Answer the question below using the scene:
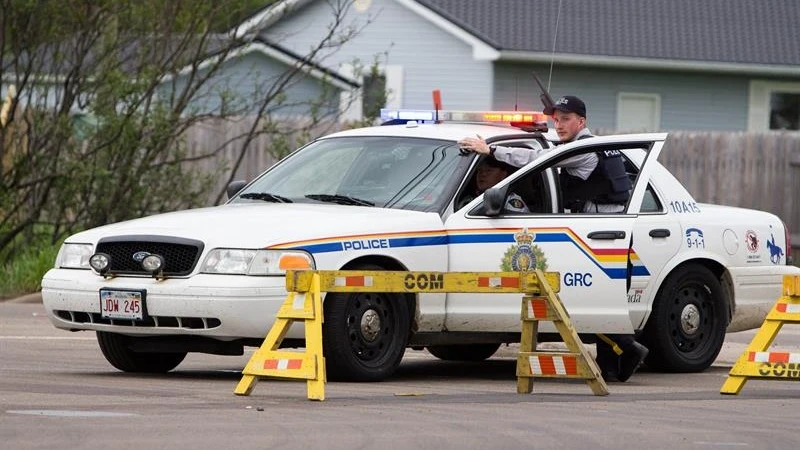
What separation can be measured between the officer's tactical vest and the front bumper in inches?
93.6

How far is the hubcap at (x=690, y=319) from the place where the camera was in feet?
39.8

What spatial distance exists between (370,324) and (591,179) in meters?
2.11

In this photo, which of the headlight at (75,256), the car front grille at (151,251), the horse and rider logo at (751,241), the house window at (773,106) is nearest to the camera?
the car front grille at (151,251)

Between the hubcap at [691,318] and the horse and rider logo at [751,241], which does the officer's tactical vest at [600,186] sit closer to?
the hubcap at [691,318]

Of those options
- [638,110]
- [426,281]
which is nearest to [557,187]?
[426,281]

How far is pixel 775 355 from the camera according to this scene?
10.4 metres

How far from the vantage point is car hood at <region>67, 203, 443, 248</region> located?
33.6ft

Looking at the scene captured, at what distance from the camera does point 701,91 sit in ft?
102

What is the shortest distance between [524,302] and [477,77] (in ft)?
65.7

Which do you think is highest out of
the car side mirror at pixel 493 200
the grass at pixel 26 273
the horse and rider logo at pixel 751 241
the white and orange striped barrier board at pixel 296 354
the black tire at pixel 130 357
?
the car side mirror at pixel 493 200

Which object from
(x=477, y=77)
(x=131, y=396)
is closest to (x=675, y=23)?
(x=477, y=77)

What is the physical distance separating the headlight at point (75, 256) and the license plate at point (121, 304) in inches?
14.3

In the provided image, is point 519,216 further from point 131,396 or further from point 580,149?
point 131,396

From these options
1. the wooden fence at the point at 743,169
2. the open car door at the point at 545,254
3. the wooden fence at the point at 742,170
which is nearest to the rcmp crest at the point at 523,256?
the open car door at the point at 545,254
